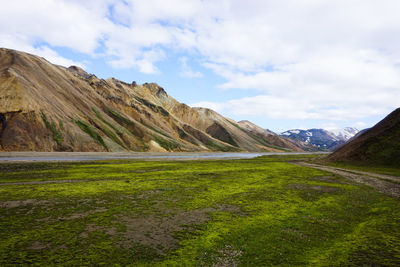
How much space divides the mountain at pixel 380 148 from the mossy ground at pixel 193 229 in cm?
5127

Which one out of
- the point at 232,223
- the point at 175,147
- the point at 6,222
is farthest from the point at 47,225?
the point at 175,147

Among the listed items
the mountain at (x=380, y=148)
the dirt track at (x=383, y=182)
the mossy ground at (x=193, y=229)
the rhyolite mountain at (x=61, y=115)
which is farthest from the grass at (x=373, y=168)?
the rhyolite mountain at (x=61, y=115)

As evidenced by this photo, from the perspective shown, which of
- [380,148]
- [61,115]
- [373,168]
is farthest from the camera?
[61,115]

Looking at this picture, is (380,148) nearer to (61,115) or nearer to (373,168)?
(373,168)

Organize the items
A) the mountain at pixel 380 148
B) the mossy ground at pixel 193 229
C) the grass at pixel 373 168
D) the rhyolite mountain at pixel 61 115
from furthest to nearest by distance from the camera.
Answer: the rhyolite mountain at pixel 61 115
the mountain at pixel 380 148
the grass at pixel 373 168
the mossy ground at pixel 193 229

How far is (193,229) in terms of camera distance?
50.0 ft

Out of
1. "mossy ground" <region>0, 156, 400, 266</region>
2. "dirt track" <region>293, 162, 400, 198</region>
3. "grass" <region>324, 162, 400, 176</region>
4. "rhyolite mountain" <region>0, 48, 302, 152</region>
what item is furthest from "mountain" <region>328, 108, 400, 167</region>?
"rhyolite mountain" <region>0, 48, 302, 152</region>

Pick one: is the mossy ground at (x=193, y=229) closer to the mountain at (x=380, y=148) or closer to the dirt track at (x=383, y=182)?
the dirt track at (x=383, y=182)

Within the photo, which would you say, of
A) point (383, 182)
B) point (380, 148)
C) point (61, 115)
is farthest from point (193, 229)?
point (61, 115)

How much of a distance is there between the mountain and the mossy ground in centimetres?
5127

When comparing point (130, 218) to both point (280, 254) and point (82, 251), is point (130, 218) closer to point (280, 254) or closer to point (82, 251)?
point (82, 251)

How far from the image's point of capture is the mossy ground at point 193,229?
11180mm

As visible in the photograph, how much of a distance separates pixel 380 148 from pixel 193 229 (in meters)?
78.2

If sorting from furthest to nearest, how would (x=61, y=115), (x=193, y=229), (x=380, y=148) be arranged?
(x=61, y=115)
(x=380, y=148)
(x=193, y=229)
